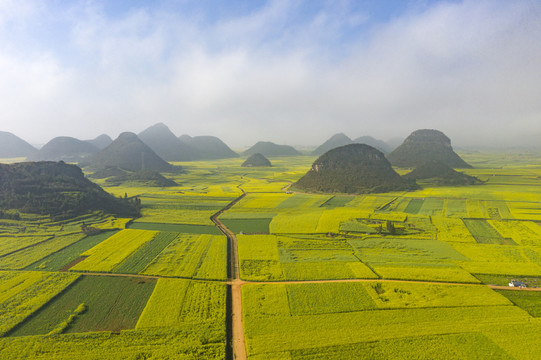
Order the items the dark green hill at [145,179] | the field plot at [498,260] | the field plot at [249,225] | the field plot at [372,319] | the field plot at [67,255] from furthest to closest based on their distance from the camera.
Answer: the dark green hill at [145,179] < the field plot at [249,225] < the field plot at [67,255] < the field plot at [498,260] < the field plot at [372,319]

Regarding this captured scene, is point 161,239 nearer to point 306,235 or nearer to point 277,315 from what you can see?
point 306,235

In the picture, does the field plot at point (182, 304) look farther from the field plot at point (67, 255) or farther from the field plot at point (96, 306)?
the field plot at point (67, 255)

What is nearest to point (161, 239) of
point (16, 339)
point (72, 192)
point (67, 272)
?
point (67, 272)

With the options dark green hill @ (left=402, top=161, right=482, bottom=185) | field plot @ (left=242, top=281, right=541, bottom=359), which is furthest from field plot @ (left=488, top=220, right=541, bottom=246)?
dark green hill @ (left=402, top=161, right=482, bottom=185)

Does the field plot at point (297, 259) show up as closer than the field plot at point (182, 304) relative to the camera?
No

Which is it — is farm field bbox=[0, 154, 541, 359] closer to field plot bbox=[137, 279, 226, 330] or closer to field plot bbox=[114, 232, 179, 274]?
field plot bbox=[137, 279, 226, 330]

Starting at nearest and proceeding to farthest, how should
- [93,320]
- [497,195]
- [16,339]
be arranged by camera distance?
[16,339] → [93,320] → [497,195]

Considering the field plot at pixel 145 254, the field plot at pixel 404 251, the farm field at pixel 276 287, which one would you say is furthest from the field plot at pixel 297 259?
the field plot at pixel 145 254
